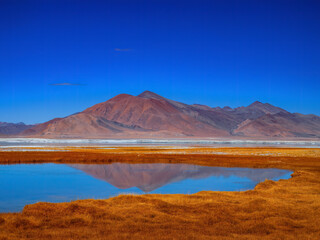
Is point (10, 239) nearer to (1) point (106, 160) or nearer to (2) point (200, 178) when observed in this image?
(2) point (200, 178)

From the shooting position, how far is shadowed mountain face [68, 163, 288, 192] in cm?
1997

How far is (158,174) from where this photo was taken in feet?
78.2

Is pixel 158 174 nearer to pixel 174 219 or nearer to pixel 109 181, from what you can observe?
pixel 109 181

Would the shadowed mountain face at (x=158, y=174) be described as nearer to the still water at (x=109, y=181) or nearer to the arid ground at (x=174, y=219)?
the still water at (x=109, y=181)

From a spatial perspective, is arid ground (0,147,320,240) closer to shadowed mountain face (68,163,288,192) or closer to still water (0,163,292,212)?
still water (0,163,292,212)

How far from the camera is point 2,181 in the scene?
19.7 meters

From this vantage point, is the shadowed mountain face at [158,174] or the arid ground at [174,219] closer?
the arid ground at [174,219]

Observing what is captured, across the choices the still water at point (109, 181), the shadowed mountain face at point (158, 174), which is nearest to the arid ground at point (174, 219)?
the still water at point (109, 181)

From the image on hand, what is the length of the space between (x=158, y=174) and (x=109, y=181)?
14.4 ft

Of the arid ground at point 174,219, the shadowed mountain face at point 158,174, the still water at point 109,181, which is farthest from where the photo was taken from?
the shadowed mountain face at point 158,174

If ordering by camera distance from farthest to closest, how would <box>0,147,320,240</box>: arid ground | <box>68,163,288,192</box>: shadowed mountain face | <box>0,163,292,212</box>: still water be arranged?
1. <box>68,163,288,192</box>: shadowed mountain face
2. <box>0,163,292,212</box>: still water
3. <box>0,147,320,240</box>: arid ground

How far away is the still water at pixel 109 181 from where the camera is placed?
15.7 meters

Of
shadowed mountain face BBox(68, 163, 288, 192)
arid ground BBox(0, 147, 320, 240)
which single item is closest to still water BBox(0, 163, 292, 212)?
shadowed mountain face BBox(68, 163, 288, 192)

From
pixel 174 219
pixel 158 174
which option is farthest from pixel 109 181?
pixel 174 219
